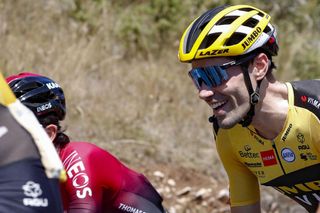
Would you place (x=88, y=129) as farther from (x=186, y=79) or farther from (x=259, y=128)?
(x=259, y=128)

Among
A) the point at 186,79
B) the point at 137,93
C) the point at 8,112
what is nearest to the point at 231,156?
the point at 8,112

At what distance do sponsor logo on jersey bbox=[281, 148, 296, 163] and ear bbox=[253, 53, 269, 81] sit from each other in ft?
1.29

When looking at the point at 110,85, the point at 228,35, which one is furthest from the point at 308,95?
the point at 110,85

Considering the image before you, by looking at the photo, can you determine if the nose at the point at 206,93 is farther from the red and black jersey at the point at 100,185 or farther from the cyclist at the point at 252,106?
the red and black jersey at the point at 100,185

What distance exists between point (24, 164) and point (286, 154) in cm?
192

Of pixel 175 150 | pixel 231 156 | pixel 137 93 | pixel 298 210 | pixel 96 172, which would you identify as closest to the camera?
pixel 96 172

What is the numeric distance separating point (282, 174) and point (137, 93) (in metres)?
5.10

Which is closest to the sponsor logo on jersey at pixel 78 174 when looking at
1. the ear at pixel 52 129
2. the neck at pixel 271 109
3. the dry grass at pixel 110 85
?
the ear at pixel 52 129

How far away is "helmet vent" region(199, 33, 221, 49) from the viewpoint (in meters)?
3.77

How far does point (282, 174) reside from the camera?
13.2 ft

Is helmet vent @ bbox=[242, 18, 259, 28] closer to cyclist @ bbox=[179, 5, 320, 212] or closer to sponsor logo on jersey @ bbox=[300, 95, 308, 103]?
cyclist @ bbox=[179, 5, 320, 212]

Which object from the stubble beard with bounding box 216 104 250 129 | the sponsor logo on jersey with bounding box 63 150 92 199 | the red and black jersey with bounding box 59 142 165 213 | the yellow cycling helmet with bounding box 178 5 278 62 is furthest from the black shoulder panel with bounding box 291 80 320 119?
the sponsor logo on jersey with bounding box 63 150 92 199

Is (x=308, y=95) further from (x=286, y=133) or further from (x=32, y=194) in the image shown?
(x=32, y=194)

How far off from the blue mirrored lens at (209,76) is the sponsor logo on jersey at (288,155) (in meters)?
0.53
